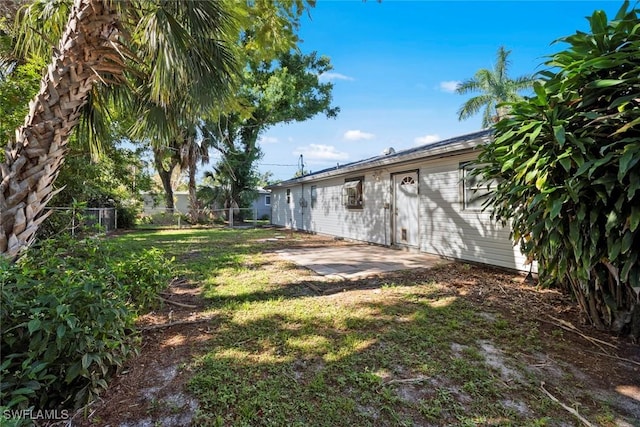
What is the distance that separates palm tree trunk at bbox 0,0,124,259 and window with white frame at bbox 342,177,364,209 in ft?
25.9

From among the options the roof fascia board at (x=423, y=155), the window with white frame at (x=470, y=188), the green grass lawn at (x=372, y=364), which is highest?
the roof fascia board at (x=423, y=155)

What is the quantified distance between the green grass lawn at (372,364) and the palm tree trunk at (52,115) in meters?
2.23

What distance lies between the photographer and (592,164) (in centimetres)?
250

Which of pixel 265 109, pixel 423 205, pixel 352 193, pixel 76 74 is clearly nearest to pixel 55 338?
pixel 76 74

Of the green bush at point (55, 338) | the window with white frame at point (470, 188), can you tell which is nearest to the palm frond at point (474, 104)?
the window with white frame at point (470, 188)

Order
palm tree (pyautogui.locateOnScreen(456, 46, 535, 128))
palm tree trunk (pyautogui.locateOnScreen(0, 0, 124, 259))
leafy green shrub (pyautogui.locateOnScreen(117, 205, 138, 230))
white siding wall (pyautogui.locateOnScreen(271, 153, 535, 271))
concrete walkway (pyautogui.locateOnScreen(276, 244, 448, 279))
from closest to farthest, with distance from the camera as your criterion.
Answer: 1. palm tree trunk (pyautogui.locateOnScreen(0, 0, 124, 259))
2. concrete walkway (pyautogui.locateOnScreen(276, 244, 448, 279))
3. white siding wall (pyautogui.locateOnScreen(271, 153, 535, 271))
4. leafy green shrub (pyautogui.locateOnScreen(117, 205, 138, 230))
5. palm tree (pyautogui.locateOnScreen(456, 46, 535, 128))

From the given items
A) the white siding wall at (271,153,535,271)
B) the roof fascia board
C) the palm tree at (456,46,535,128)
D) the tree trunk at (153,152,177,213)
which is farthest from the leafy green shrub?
the palm tree at (456,46,535,128)

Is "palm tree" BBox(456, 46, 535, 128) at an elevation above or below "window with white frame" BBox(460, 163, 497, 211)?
above

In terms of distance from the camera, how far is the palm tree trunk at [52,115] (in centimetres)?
305

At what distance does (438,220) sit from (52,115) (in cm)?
709

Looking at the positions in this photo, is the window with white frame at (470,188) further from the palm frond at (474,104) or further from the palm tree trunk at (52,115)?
the palm frond at (474,104)

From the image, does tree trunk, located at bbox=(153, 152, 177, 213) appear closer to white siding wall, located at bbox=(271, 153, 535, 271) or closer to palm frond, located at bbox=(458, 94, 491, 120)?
white siding wall, located at bbox=(271, 153, 535, 271)

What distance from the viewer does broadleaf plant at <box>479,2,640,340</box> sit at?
247 cm

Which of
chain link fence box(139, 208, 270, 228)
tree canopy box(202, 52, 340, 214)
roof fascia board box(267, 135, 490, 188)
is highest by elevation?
tree canopy box(202, 52, 340, 214)
